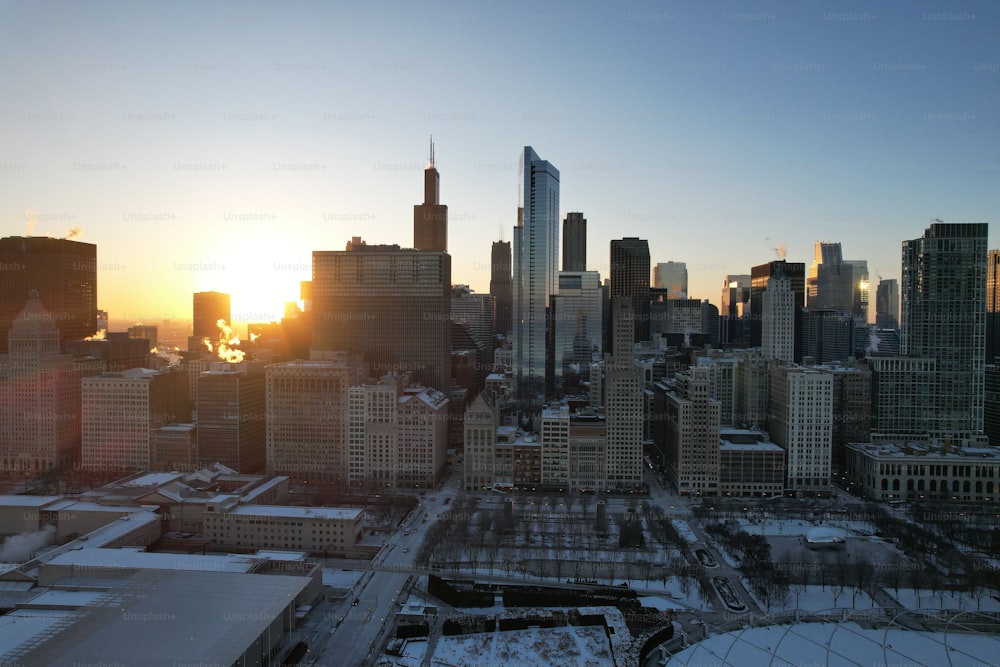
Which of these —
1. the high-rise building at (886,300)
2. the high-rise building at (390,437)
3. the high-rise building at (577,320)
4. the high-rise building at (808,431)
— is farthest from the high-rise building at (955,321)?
the high-rise building at (886,300)

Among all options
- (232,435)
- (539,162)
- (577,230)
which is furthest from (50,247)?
(577,230)

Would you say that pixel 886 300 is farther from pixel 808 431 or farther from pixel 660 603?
pixel 660 603

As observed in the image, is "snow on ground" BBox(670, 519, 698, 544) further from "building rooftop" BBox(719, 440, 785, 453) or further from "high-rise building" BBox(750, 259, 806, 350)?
Result: "high-rise building" BBox(750, 259, 806, 350)

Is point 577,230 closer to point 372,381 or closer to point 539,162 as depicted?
point 539,162

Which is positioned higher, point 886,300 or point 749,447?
point 886,300

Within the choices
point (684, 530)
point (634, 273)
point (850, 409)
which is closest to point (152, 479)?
point (684, 530)

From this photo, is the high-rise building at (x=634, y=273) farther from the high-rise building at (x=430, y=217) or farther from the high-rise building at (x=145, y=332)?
the high-rise building at (x=145, y=332)
